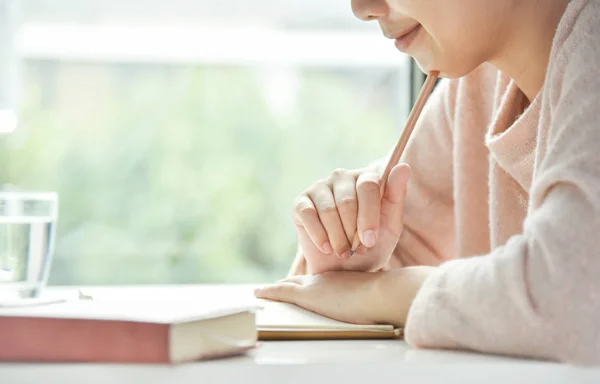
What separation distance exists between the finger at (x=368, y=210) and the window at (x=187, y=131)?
2.29m

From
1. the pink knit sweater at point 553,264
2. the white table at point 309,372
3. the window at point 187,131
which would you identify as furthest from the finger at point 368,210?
the window at point 187,131

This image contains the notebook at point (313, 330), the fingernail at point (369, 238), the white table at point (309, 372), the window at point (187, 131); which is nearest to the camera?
the white table at point (309, 372)

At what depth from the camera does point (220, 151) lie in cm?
331

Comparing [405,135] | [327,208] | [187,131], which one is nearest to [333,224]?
[327,208]

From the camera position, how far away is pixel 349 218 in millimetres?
769

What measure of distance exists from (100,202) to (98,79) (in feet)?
1.67

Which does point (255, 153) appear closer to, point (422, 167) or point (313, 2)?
point (313, 2)

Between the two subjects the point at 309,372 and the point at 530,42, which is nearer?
the point at 309,372

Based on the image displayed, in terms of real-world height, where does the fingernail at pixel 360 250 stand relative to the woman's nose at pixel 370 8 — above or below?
below

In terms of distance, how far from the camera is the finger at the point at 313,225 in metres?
0.79

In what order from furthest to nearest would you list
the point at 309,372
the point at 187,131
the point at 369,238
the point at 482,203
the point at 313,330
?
the point at 187,131, the point at 482,203, the point at 369,238, the point at 313,330, the point at 309,372

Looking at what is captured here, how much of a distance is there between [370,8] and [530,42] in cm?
17

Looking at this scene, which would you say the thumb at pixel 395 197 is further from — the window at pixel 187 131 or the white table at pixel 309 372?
the window at pixel 187 131

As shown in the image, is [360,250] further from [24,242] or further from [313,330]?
[24,242]
